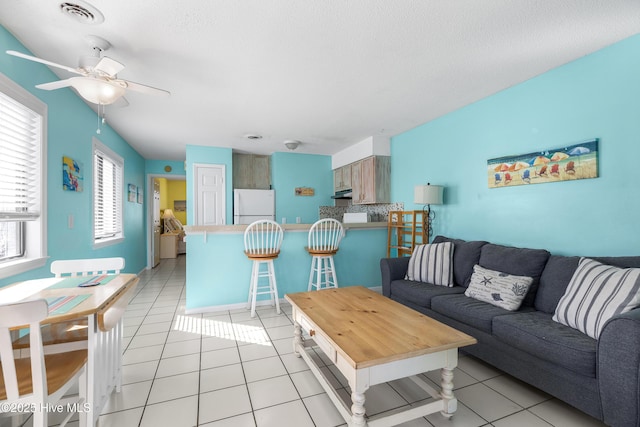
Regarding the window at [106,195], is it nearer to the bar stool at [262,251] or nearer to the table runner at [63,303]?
the bar stool at [262,251]

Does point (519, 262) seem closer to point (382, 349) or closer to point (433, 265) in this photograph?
point (433, 265)

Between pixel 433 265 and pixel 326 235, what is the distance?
1372 mm

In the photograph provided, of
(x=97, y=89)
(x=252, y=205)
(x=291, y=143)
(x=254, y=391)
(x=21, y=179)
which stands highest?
(x=291, y=143)

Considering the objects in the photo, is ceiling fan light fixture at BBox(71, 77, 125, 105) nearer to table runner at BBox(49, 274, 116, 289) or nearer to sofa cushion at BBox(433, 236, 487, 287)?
table runner at BBox(49, 274, 116, 289)

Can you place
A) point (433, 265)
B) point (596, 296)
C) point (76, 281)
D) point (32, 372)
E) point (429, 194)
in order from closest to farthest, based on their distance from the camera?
point (32, 372) < point (596, 296) < point (76, 281) < point (433, 265) < point (429, 194)

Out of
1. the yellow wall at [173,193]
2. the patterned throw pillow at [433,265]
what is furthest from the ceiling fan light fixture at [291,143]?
the yellow wall at [173,193]

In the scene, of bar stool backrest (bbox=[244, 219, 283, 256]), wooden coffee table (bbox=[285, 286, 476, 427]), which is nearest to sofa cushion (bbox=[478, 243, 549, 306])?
wooden coffee table (bbox=[285, 286, 476, 427])

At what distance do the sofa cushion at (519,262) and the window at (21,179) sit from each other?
3713mm

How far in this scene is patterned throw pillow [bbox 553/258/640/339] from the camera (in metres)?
1.60

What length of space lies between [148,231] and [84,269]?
4.70 metres

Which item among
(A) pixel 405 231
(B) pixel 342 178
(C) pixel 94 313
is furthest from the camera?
(B) pixel 342 178

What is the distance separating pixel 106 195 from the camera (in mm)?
4180

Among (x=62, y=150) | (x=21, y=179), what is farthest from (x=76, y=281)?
(x=62, y=150)

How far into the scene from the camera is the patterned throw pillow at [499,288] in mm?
2160
